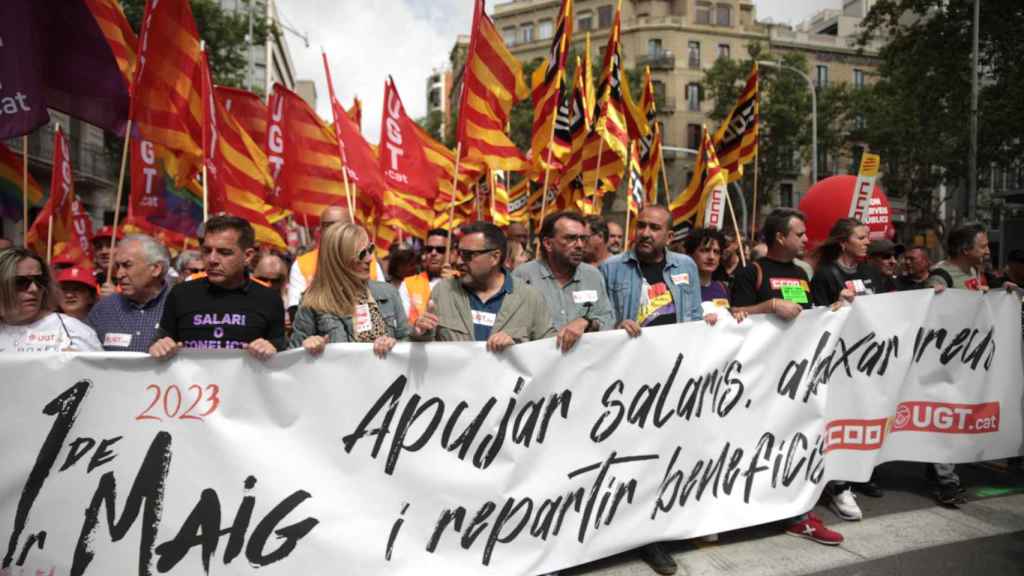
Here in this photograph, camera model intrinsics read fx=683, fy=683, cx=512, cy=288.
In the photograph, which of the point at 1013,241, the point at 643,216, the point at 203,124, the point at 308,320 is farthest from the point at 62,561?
the point at 1013,241

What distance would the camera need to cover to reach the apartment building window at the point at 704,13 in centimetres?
5147

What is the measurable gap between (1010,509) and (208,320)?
4.69 m

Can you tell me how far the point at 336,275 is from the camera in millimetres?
3297

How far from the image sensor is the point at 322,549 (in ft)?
9.37

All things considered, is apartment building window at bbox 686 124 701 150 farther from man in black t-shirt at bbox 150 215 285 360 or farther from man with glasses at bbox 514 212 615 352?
man in black t-shirt at bbox 150 215 285 360

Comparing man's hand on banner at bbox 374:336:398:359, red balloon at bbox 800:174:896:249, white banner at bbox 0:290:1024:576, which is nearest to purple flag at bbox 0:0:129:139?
white banner at bbox 0:290:1024:576

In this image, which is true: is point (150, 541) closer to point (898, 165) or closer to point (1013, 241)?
point (1013, 241)

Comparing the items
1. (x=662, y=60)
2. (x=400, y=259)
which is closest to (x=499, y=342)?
(x=400, y=259)

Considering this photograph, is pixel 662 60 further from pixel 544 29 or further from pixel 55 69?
pixel 55 69

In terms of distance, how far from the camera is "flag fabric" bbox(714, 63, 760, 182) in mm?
8242

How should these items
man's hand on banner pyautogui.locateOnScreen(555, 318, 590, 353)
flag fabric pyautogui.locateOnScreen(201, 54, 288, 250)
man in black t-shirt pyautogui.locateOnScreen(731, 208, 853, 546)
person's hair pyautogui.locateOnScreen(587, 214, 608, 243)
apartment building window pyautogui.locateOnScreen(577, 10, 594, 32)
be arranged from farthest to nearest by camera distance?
apartment building window pyautogui.locateOnScreen(577, 10, 594, 32), flag fabric pyautogui.locateOnScreen(201, 54, 288, 250), person's hair pyautogui.locateOnScreen(587, 214, 608, 243), man in black t-shirt pyautogui.locateOnScreen(731, 208, 853, 546), man's hand on banner pyautogui.locateOnScreen(555, 318, 590, 353)

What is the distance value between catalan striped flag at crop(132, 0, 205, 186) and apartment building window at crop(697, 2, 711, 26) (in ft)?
171

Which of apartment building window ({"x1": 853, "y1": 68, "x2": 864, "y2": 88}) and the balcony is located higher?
the balcony

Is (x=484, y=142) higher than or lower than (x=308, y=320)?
higher
